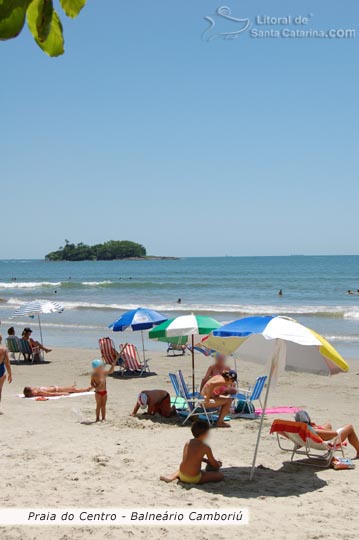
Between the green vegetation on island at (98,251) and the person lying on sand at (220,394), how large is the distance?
133016 millimetres

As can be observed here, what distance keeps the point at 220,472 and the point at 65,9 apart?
235 inches

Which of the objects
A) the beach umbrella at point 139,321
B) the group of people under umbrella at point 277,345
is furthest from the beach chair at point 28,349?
the group of people under umbrella at point 277,345

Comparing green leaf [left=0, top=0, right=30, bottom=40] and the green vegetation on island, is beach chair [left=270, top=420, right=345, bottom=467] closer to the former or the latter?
green leaf [left=0, top=0, right=30, bottom=40]

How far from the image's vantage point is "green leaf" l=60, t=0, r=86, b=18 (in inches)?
47.0

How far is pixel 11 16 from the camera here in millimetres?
A: 1107

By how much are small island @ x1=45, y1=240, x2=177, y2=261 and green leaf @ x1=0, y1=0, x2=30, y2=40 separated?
141 meters

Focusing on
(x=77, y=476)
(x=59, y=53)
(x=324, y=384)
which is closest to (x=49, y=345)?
(x=324, y=384)

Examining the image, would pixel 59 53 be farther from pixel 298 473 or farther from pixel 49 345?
pixel 49 345

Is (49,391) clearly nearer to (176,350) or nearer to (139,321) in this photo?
(139,321)

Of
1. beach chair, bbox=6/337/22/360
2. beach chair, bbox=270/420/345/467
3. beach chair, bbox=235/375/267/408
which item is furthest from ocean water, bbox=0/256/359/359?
beach chair, bbox=270/420/345/467

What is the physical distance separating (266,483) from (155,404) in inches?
132

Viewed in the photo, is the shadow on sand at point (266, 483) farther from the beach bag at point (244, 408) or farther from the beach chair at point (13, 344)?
the beach chair at point (13, 344)

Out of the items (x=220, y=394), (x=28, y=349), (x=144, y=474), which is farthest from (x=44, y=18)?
(x=28, y=349)

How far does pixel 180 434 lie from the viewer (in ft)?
27.7
